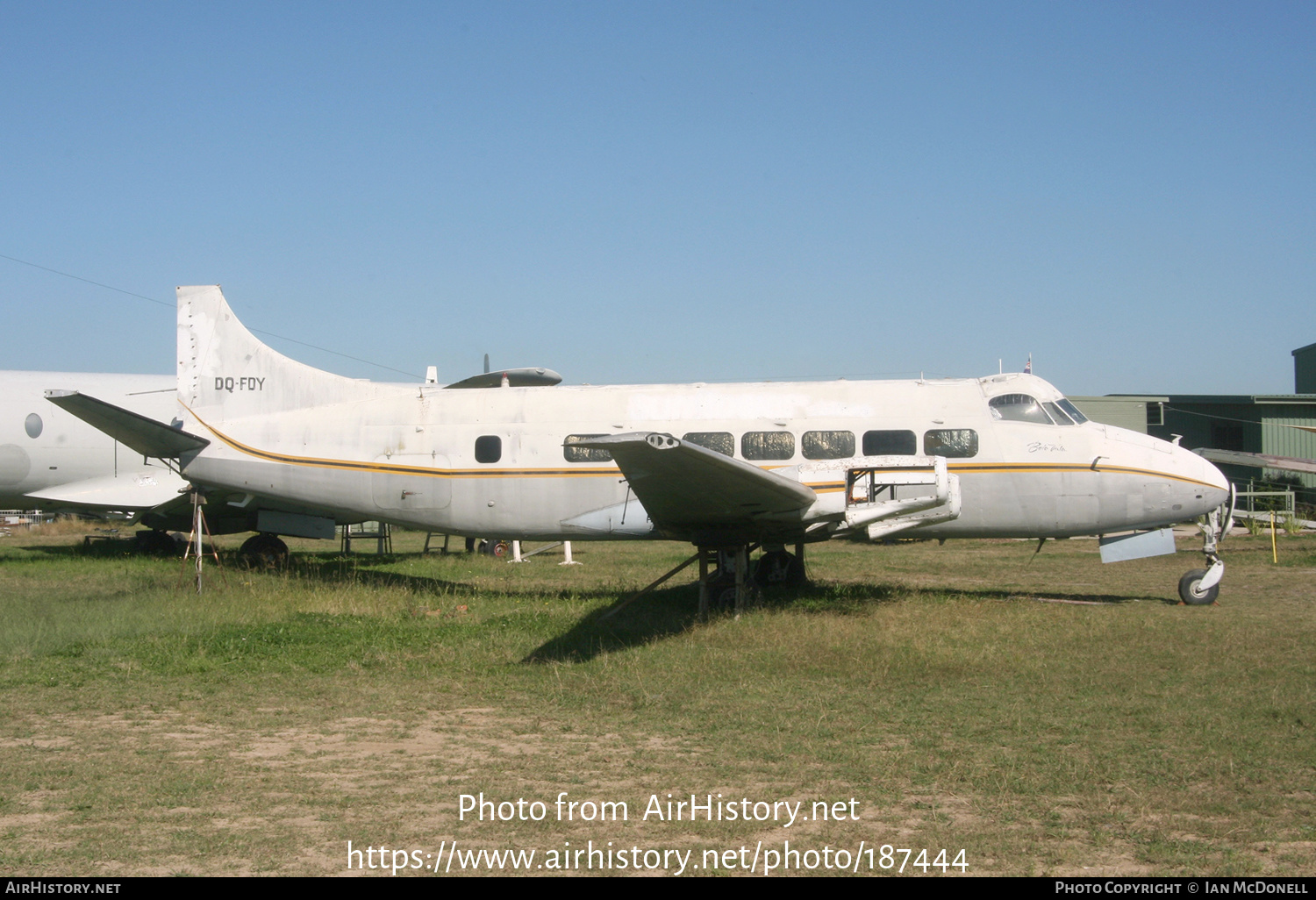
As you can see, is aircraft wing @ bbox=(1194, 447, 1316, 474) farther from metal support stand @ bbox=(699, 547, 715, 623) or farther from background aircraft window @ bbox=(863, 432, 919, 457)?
metal support stand @ bbox=(699, 547, 715, 623)

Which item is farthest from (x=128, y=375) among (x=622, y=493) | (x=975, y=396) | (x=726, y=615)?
(x=975, y=396)

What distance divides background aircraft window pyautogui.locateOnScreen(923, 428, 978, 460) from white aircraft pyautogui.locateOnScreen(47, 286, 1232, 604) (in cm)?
2

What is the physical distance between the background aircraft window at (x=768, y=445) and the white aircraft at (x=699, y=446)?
0.06 feet

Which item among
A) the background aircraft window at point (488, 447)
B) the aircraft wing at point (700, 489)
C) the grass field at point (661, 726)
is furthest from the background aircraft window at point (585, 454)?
the grass field at point (661, 726)

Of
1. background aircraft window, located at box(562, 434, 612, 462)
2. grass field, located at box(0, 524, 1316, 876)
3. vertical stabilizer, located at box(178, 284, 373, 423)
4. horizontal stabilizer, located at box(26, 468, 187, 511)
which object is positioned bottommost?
grass field, located at box(0, 524, 1316, 876)

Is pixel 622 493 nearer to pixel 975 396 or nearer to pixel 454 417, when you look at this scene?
pixel 454 417

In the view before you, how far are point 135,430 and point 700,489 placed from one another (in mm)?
9046

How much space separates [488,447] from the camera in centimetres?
1457

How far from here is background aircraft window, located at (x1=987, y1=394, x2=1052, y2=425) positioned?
14102 mm

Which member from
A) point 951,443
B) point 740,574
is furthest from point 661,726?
point 951,443

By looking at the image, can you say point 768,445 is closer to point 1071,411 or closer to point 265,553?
point 1071,411

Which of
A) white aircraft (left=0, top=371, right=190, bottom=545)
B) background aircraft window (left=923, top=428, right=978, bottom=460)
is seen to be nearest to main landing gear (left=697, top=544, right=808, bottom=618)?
background aircraft window (left=923, top=428, right=978, bottom=460)

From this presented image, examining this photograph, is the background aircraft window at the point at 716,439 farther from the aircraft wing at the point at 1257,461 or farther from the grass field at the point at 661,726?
the aircraft wing at the point at 1257,461
